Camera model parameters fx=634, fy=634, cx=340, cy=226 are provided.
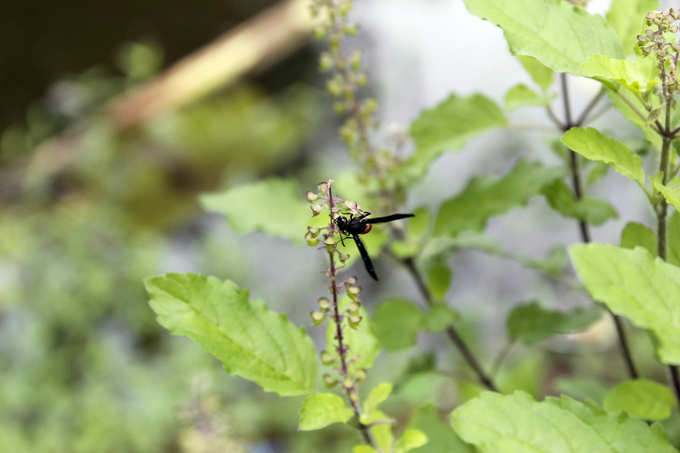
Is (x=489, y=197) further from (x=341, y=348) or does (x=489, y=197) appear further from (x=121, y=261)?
(x=121, y=261)

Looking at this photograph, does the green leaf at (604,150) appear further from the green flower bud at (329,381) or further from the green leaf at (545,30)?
the green flower bud at (329,381)

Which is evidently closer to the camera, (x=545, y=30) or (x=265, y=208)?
(x=545, y=30)

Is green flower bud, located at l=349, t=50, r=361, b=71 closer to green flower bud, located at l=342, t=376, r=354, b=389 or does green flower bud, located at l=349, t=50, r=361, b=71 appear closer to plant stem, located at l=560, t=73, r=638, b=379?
plant stem, located at l=560, t=73, r=638, b=379

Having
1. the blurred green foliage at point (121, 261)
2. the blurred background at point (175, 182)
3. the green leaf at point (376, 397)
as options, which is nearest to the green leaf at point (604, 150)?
the green leaf at point (376, 397)

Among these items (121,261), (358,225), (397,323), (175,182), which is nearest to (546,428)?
(358,225)

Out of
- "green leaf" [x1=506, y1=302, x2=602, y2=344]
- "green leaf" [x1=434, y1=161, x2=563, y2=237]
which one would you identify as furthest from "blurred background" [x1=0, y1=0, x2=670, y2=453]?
"green leaf" [x1=434, y1=161, x2=563, y2=237]

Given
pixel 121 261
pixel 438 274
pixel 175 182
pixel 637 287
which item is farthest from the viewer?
pixel 175 182

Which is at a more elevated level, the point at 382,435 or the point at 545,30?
the point at 545,30
